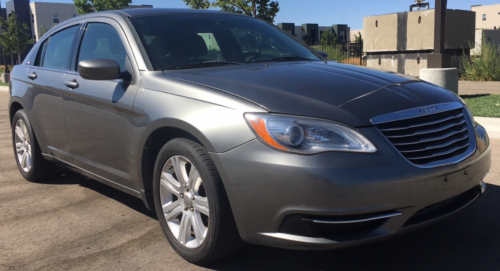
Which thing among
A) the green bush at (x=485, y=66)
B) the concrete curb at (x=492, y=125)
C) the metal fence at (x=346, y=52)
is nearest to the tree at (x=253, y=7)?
the metal fence at (x=346, y=52)

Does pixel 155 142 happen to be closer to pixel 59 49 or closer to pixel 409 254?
pixel 409 254

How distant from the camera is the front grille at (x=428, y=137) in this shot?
2.88 meters

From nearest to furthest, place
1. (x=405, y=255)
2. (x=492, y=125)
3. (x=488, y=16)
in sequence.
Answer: (x=405, y=255), (x=492, y=125), (x=488, y=16)

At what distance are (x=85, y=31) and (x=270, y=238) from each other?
2823mm

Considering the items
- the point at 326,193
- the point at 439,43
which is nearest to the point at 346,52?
the point at 439,43

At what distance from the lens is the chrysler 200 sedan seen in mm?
2756

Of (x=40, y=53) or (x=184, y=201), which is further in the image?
(x=40, y=53)

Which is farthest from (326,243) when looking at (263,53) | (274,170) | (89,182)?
(89,182)

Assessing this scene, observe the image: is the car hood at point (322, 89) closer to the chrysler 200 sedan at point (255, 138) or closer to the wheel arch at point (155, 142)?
the chrysler 200 sedan at point (255, 138)

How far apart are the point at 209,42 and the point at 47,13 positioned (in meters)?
78.7

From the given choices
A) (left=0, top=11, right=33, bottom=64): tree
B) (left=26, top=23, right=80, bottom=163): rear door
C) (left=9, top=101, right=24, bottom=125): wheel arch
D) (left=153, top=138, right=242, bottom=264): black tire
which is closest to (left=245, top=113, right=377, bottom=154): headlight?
(left=153, top=138, right=242, bottom=264): black tire

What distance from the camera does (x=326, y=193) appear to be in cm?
268

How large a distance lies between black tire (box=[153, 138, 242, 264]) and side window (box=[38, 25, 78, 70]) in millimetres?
2094

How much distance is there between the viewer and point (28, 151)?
18.4ft
